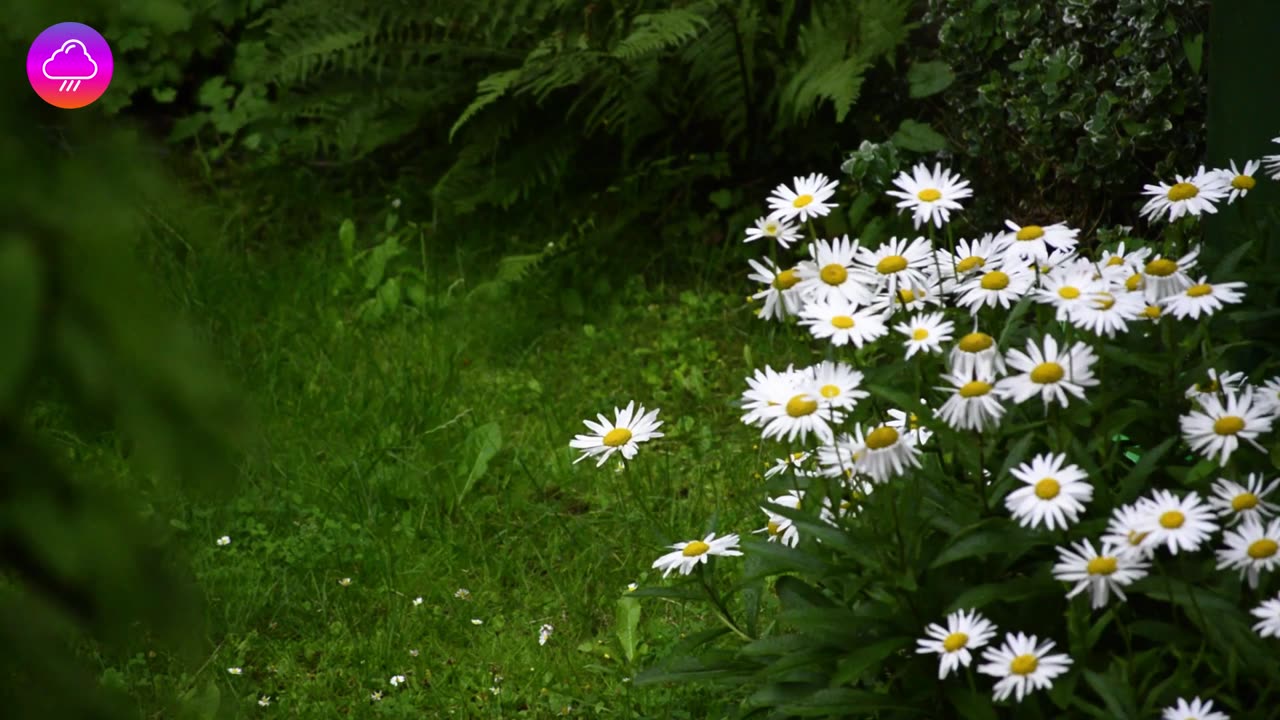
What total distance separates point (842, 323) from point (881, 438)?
0.65ft

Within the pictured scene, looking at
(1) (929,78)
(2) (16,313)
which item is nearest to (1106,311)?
(2) (16,313)

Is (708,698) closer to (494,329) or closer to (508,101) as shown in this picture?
(494,329)

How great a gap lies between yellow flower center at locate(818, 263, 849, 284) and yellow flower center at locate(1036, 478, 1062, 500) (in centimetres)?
44

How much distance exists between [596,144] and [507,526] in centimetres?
188

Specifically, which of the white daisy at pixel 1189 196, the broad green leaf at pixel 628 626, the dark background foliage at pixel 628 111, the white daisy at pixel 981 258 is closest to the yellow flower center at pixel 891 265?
the white daisy at pixel 981 258

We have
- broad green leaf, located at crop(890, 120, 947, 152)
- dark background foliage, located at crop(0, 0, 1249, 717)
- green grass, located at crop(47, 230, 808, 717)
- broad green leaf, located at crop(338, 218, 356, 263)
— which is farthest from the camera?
broad green leaf, located at crop(338, 218, 356, 263)

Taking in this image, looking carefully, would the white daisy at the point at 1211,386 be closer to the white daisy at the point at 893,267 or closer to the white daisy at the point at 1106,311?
the white daisy at the point at 1106,311

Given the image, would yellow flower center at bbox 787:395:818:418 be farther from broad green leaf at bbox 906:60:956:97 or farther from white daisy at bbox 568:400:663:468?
broad green leaf at bbox 906:60:956:97

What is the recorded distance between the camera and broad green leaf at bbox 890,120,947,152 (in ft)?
12.2

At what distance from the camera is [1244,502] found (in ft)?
5.62

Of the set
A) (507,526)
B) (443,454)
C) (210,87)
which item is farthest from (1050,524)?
(210,87)

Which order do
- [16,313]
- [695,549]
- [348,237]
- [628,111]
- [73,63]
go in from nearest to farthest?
[16,313] → [695,549] → [73,63] → [628,111] → [348,237]

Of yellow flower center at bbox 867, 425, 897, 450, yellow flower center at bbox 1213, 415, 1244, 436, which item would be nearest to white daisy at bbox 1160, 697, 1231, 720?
yellow flower center at bbox 1213, 415, 1244, 436

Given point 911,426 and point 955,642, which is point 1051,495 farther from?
point 911,426
